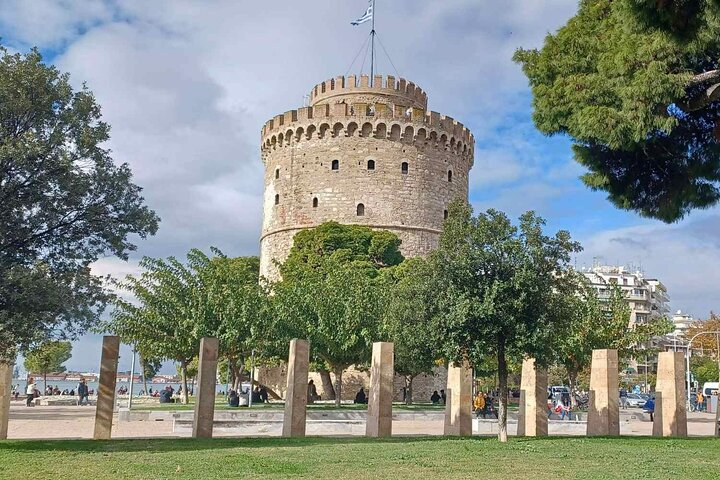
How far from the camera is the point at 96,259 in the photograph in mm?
13320

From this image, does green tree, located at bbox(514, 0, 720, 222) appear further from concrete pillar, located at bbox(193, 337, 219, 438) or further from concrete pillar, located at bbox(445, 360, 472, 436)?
concrete pillar, located at bbox(193, 337, 219, 438)

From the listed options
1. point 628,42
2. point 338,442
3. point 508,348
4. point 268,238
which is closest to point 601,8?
point 628,42

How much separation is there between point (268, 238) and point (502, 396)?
29762 millimetres

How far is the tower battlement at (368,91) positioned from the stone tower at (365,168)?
7 cm

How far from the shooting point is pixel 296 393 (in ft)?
51.2

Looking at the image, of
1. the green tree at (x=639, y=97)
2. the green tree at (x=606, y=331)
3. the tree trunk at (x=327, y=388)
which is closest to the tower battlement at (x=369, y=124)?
the tree trunk at (x=327, y=388)

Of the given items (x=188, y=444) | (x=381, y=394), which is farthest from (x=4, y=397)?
(x=381, y=394)

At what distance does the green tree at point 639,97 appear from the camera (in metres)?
9.09

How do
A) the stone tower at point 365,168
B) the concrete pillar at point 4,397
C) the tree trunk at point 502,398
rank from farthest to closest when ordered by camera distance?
1. the stone tower at point 365,168
2. the tree trunk at point 502,398
3. the concrete pillar at point 4,397

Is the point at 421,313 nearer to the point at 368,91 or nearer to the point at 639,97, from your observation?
the point at 639,97

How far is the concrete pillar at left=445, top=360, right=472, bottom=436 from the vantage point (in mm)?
17281

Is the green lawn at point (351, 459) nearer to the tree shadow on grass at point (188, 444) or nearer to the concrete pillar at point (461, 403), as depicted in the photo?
the tree shadow on grass at point (188, 444)

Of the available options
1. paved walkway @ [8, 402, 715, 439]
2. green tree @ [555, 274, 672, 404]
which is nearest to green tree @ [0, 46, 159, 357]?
paved walkway @ [8, 402, 715, 439]

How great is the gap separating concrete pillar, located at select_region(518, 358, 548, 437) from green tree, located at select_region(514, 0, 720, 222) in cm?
666
